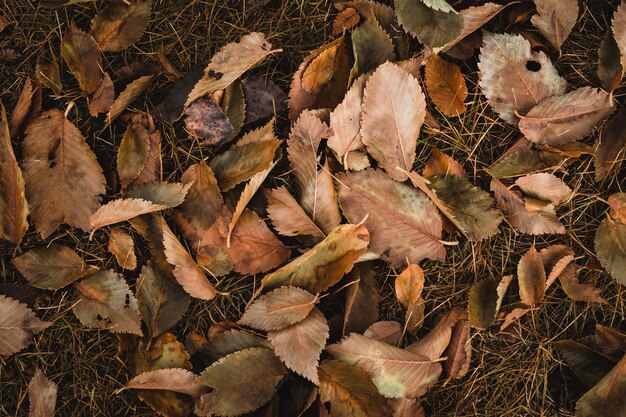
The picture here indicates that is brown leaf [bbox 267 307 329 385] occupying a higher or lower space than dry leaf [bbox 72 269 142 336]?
lower

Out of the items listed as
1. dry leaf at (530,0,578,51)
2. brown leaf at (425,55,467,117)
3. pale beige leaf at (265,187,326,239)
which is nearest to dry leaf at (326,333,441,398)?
pale beige leaf at (265,187,326,239)

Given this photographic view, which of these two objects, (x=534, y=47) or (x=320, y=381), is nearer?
(x=320, y=381)

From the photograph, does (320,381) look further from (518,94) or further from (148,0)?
(148,0)

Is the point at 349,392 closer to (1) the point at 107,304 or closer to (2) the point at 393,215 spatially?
(2) the point at 393,215

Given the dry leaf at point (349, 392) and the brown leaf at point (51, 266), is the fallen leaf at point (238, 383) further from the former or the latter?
the brown leaf at point (51, 266)

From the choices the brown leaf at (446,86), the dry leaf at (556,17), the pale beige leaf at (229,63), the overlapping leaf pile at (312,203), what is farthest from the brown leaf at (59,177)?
the dry leaf at (556,17)

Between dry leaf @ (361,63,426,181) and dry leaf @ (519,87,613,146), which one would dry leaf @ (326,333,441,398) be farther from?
dry leaf @ (519,87,613,146)

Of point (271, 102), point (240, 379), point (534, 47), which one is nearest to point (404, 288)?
point (240, 379)
